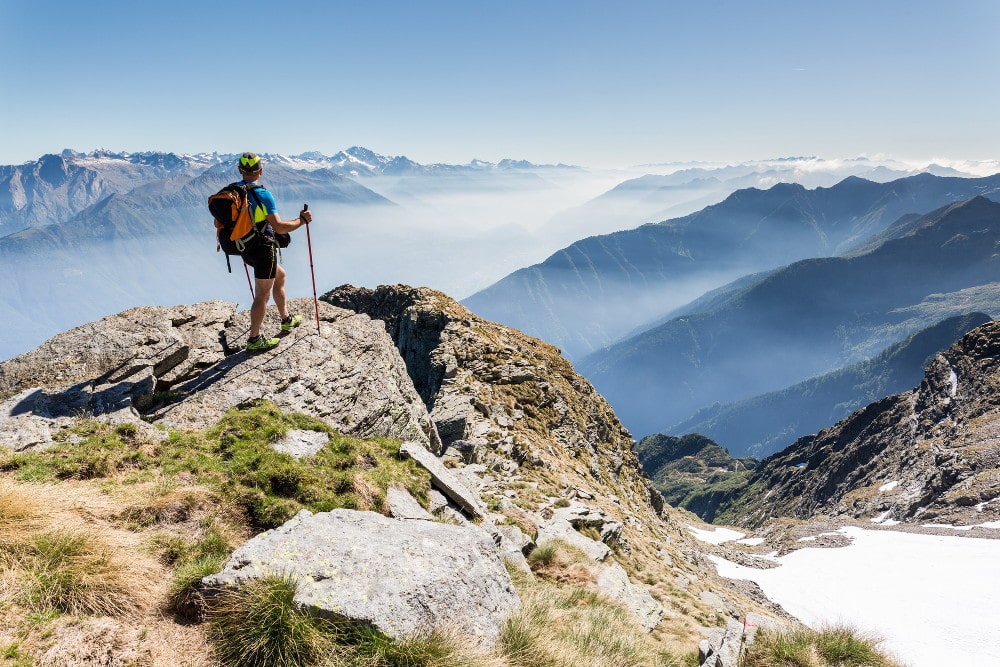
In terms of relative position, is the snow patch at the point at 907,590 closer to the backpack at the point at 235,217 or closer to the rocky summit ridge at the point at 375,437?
the rocky summit ridge at the point at 375,437

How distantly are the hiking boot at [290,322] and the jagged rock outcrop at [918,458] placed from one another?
73.7 m

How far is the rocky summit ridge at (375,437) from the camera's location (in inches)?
243

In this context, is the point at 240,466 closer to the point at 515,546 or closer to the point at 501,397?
the point at 515,546

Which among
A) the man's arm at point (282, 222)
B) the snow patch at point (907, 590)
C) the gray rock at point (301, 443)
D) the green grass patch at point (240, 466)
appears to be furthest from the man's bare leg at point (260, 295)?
the snow patch at point (907, 590)

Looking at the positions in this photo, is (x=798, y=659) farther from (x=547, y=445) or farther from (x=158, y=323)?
(x=547, y=445)

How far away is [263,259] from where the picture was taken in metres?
13.2

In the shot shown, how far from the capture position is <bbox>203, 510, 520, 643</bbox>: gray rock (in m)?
5.61

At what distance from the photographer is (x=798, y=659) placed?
8555 mm

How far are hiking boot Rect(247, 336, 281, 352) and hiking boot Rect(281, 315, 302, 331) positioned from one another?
986 millimetres

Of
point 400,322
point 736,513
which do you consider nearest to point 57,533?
point 400,322

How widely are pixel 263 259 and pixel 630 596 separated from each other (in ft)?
40.9

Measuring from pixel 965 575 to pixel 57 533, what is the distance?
5580 cm

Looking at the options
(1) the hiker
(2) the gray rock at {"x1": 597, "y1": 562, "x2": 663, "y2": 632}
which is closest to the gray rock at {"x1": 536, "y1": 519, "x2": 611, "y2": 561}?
(2) the gray rock at {"x1": 597, "y1": 562, "x2": 663, "y2": 632}

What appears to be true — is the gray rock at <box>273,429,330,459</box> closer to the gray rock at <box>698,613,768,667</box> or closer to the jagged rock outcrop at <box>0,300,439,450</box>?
the jagged rock outcrop at <box>0,300,439,450</box>
